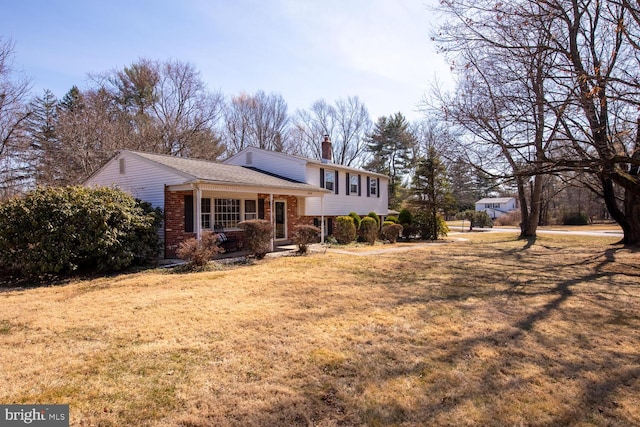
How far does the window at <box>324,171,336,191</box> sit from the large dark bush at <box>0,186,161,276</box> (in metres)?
10.6

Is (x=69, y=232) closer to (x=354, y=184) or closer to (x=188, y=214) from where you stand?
(x=188, y=214)

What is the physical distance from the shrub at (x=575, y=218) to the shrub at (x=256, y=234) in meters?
43.8

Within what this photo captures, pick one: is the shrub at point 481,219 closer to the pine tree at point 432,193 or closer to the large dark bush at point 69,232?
the pine tree at point 432,193

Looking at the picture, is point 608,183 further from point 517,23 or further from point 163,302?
point 163,302

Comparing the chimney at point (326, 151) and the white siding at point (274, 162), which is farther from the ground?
the chimney at point (326, 151)

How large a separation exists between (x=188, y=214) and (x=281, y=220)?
206 inches

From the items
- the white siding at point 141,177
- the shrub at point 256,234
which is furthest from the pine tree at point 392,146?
the shrub at point 256,234

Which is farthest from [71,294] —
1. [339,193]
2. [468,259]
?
[339,193]

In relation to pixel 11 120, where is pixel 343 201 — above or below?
below

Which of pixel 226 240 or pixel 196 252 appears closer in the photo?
pixel 196 252

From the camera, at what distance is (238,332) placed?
4652 mm

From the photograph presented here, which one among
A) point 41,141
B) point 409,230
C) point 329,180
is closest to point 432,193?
point 409,230

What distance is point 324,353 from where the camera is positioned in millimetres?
3986
